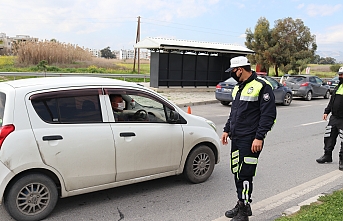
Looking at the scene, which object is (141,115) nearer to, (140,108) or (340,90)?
(140,108)

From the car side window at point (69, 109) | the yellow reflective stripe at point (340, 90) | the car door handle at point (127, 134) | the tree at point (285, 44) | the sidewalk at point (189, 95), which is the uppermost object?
the tree at point (285, 44)

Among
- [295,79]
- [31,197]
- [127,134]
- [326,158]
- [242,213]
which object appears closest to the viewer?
[31,197]

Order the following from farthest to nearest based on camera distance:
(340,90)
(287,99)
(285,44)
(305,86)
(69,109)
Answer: (285,44)
(305,86)
(287,99)
(340,90)
(69,109)

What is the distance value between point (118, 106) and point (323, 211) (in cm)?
284

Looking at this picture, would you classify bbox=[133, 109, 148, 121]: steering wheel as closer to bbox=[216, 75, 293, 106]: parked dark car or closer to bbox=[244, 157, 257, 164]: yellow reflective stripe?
bbox=[244, 157, 257, 164]: yellow reflective stripe

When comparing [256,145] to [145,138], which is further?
[145,138]

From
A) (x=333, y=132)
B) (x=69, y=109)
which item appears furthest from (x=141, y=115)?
(x=333, y=132)

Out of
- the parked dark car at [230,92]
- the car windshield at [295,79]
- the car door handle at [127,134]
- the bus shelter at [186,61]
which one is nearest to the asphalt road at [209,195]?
the car door handle at [127,134]

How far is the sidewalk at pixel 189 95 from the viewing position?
53.6 feet

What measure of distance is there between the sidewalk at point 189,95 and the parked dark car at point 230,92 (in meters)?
1.27

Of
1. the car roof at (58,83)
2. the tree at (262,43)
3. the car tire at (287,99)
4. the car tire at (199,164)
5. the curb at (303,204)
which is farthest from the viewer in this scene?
the tree at (262,43)

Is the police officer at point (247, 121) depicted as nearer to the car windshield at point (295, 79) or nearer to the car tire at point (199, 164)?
the car tire at point (199, 164)

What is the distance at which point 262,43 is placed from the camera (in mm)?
40594

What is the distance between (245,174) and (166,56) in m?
16.6
